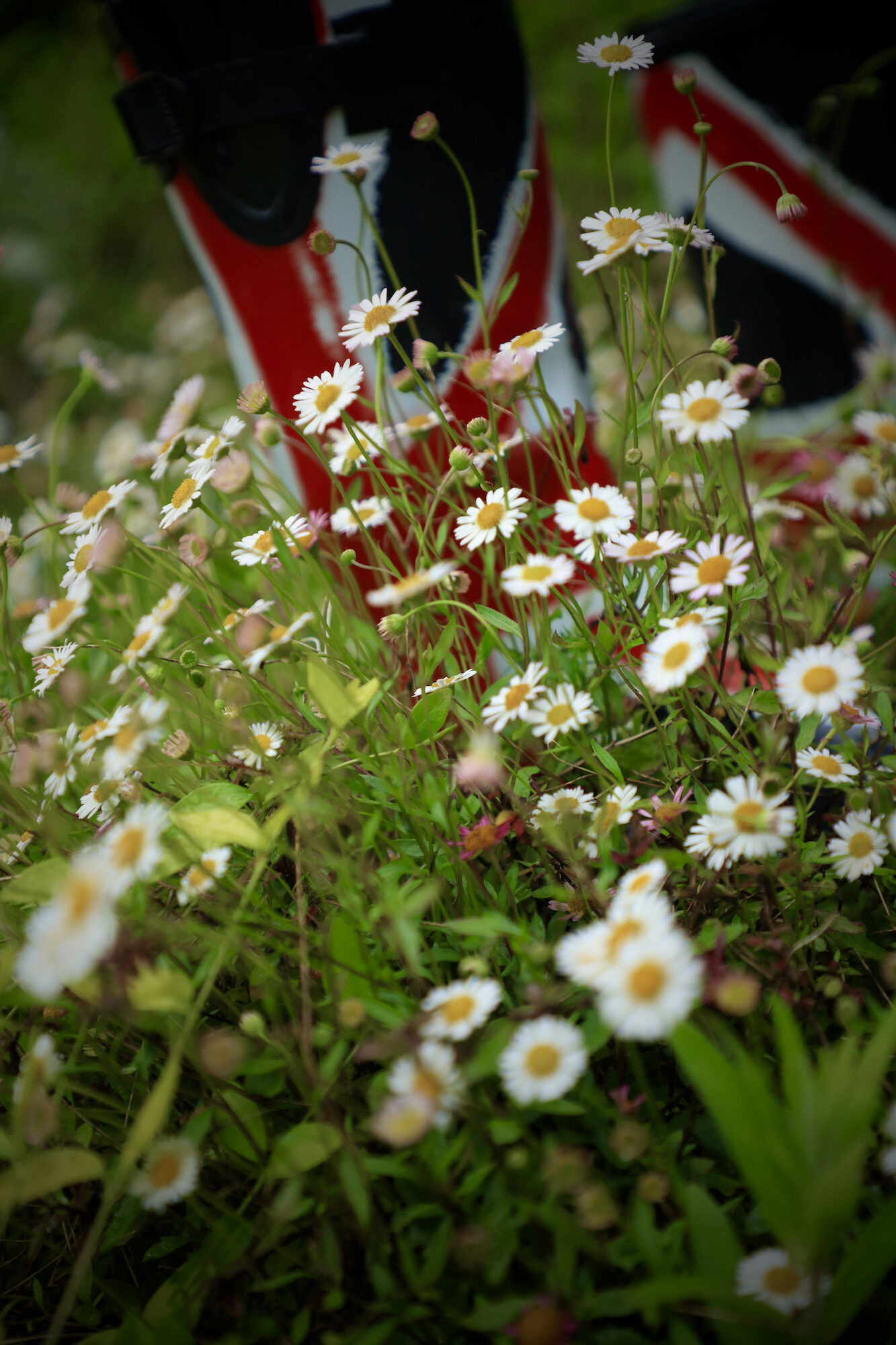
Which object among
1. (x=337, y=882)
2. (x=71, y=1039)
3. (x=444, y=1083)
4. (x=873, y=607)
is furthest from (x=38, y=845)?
(x=873, y=607)

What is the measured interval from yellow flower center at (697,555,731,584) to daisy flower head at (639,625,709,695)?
0.14 feet

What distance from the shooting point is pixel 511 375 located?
20.3 inches

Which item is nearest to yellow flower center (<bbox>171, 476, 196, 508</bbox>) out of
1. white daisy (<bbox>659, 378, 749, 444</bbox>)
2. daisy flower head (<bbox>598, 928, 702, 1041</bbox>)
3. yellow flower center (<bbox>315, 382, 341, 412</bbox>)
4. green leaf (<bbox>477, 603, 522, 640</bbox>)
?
yellow flower center (<bbox>315, 382, 341, 412</bbox>)

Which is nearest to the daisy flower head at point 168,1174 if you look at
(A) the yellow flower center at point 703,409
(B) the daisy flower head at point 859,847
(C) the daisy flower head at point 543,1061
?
(C) the daisy flower head at point 543,1061

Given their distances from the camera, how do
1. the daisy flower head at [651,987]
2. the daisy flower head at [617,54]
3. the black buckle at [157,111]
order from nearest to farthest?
the daisy flower head at [651,987]
the daisy flower head at [617,54]
the black buckle at [157,111]

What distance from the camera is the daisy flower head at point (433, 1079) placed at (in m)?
0.33

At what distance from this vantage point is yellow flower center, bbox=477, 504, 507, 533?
55 centimetres

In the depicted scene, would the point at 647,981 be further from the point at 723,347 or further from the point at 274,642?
the point at 723,347

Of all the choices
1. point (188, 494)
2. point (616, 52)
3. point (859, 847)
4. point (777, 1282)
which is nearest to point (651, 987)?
point (777, 1282)

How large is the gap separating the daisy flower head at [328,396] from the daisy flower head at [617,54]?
24 cm

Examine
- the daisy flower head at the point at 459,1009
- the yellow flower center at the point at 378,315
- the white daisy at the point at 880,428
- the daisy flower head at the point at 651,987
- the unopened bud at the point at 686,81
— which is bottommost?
the white daisy at the point at 880,428

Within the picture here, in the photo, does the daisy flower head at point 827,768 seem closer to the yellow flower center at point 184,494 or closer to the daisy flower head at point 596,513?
the daisy flower head at point 596,513

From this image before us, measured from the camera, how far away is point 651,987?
0.33 m

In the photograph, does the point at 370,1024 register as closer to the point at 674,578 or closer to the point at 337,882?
the point at 337,882
